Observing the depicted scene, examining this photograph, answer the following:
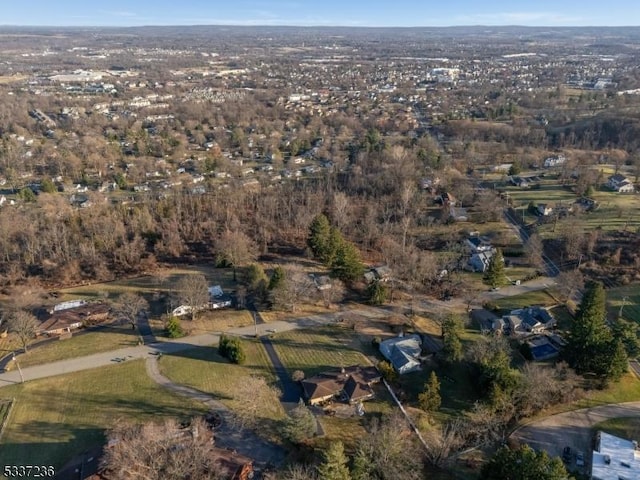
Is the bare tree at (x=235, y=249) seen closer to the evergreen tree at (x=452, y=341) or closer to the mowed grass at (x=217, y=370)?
the mowed grass at (x=217, y=370)

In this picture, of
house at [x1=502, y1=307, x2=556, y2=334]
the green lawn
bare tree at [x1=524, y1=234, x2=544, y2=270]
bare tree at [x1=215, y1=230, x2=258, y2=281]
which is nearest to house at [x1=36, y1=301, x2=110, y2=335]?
bare tree at [x1=215, y1=230, x2=258, y2=281]

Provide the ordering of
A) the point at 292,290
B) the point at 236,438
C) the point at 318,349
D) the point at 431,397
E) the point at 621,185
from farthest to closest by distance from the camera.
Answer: the point at 621,185
the point at 292,290
the point at 318,349
the point at 431,397
the point at 236,438

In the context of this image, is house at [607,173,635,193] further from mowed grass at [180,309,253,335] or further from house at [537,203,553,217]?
mowed grass at [180,309,253,335]

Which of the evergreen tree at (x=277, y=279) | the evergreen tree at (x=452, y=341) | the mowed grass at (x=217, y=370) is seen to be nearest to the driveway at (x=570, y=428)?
the evergreen tree at (x=452, y=341)

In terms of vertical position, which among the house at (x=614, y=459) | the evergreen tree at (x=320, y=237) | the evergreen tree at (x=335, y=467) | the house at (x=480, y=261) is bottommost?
the house at (x=614, y=459)

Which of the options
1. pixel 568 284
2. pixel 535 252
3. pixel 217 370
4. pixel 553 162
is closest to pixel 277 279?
pixel 217 370

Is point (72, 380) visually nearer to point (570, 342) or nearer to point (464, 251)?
point (570, 342)

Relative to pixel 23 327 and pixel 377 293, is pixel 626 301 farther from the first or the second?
pixel 23 327
